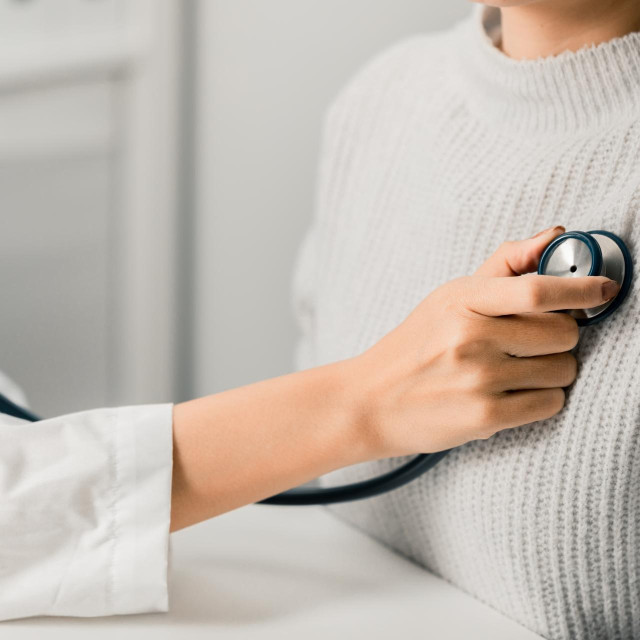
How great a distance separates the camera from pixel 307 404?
2.11 ft

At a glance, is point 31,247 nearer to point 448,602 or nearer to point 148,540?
point 148,540

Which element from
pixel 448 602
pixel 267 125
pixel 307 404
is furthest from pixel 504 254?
pixel 267 125

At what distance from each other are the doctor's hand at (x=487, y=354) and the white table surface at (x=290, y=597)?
0.15 metres

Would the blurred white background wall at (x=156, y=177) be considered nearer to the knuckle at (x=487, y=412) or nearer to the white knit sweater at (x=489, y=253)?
the white knit sweater at (x=489, y=253)

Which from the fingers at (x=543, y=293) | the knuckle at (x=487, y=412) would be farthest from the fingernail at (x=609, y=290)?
the knuckle at (x=487, y=412)

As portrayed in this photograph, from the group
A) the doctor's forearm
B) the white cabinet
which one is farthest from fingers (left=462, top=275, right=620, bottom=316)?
the white cabinet

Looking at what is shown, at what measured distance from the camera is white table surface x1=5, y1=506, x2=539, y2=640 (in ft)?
1.95

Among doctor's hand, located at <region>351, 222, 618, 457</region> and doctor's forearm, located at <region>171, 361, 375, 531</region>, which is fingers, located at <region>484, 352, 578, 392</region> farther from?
doctor's forearm, located at <region>171, 361, 375, 531</region>

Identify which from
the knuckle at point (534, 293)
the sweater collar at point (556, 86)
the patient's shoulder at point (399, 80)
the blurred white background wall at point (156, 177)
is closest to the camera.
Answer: the knuckle at point (534, 293)

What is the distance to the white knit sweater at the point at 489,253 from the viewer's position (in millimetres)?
582

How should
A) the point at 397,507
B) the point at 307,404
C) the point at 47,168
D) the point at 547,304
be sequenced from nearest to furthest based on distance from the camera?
the point at 547,304 < the point at 307,404 < the point at 397,507 < the point at 47,168

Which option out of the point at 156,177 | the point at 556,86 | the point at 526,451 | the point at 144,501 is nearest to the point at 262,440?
the point at 144,501

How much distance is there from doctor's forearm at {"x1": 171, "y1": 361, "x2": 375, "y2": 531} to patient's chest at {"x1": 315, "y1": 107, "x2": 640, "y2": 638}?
12cm

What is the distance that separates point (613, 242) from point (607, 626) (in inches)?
12.7
